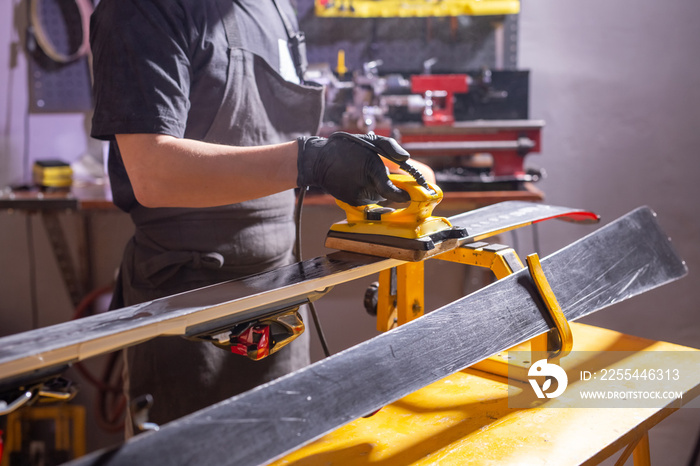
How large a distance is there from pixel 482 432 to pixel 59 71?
2.61 m

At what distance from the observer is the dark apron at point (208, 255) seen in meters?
1.18

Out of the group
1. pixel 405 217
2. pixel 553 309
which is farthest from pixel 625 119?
pixel 405 217

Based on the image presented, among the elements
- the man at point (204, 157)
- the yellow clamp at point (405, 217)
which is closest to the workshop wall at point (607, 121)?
the man at point (204, 157)

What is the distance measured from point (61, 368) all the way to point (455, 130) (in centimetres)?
192

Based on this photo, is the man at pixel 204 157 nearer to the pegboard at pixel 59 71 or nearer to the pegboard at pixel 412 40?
the pegboard at pixel 412 40

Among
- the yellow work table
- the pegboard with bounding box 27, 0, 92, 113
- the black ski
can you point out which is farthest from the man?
the pegboard with bounding box 27, 0, 92, 113

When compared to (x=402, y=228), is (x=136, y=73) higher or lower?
higher

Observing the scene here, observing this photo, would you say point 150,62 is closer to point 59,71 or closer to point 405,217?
point 405,217

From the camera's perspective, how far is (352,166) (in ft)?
2.87

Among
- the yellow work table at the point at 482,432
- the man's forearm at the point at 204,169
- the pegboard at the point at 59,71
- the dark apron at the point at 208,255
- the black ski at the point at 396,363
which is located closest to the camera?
the black ski at the point at 396,363

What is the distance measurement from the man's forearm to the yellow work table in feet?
1.38

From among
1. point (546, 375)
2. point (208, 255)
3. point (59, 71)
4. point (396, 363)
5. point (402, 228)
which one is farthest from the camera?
point (59, 71)

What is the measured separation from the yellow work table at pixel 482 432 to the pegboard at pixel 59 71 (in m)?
2.37

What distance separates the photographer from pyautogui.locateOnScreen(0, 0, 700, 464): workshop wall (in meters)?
2.70
